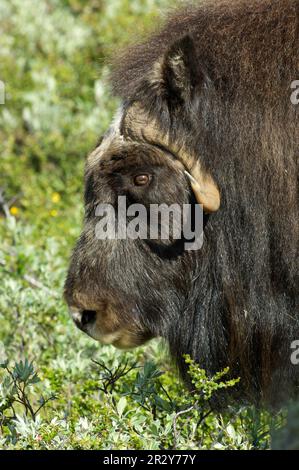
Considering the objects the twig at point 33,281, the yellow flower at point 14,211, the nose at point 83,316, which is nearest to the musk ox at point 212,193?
the nose at point 83,316

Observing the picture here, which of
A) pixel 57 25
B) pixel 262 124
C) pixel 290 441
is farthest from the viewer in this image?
pixel 57 25

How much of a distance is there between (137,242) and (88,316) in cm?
34

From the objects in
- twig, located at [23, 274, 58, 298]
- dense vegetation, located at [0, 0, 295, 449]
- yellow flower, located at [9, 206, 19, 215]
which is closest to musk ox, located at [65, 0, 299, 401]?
dense vegetation, located at [0, 0, 295, 449]

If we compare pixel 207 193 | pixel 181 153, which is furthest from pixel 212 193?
pixel 181 153

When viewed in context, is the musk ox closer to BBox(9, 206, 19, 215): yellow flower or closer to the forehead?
the forehead

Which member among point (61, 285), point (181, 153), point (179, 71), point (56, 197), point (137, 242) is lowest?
point (61, 285)

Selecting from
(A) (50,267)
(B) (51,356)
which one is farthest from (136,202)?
(A) (50,267)

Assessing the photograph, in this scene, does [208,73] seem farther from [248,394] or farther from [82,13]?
[82,13]

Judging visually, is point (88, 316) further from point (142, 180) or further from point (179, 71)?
point (179, 71)

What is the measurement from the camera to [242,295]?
11.4 ft

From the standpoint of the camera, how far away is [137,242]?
3447 millimetres

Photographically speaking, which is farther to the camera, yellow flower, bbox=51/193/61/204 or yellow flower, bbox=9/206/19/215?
yellow flower, bbox=51/193/61/204

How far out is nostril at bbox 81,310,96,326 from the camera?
3531 mm

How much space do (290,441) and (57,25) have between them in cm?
707
